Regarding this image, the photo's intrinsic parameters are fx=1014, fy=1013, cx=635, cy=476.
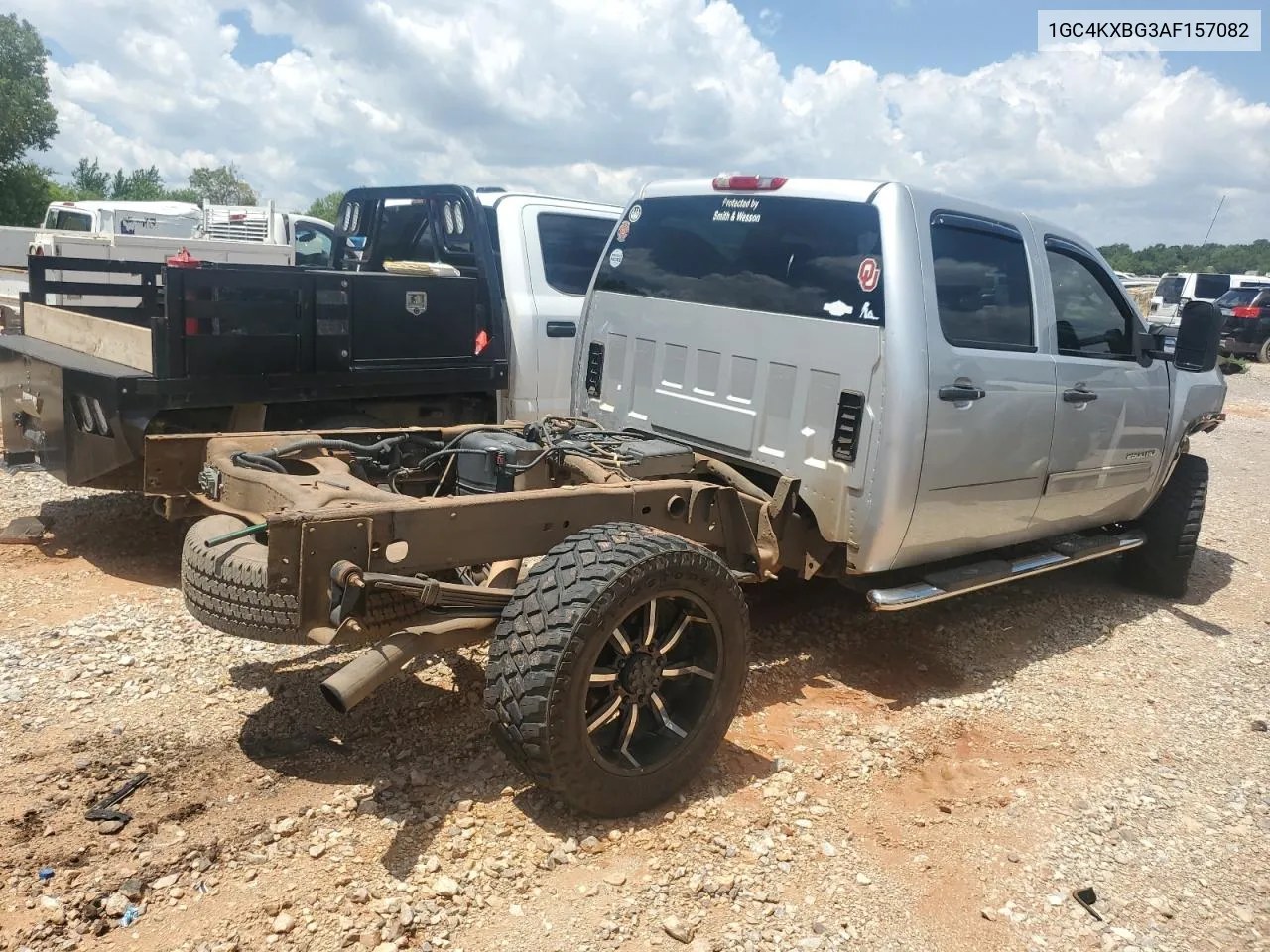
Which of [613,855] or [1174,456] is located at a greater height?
[1174,456]

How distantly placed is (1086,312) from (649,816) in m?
3.57

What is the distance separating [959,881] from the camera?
3193mm

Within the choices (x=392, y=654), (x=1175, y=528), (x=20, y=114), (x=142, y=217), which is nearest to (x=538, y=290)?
(x=392, y=654)

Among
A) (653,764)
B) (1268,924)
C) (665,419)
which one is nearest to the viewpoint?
(1268,924)

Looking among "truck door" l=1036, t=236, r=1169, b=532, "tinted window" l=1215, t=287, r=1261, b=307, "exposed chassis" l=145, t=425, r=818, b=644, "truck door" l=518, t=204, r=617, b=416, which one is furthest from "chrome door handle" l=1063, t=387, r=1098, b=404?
"tinted window" l=1215, t=287, r=1261, b=307

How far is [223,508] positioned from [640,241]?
2.63 m

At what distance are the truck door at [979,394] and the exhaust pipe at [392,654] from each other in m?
2.06

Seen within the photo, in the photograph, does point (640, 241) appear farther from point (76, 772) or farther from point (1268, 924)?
point (1268, 924)

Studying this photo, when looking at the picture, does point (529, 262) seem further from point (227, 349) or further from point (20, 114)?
point (20, 114)

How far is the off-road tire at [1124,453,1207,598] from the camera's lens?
6.24 meters

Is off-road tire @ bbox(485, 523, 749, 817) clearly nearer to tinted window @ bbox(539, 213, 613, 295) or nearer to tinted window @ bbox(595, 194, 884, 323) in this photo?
tinted window @ bbox(595, 194, 884, 323)

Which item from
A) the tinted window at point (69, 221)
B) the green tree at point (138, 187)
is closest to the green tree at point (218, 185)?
the green tree at point (138, 187)

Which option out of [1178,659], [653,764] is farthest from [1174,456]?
[653,764]

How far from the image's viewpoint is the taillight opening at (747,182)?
466cm
